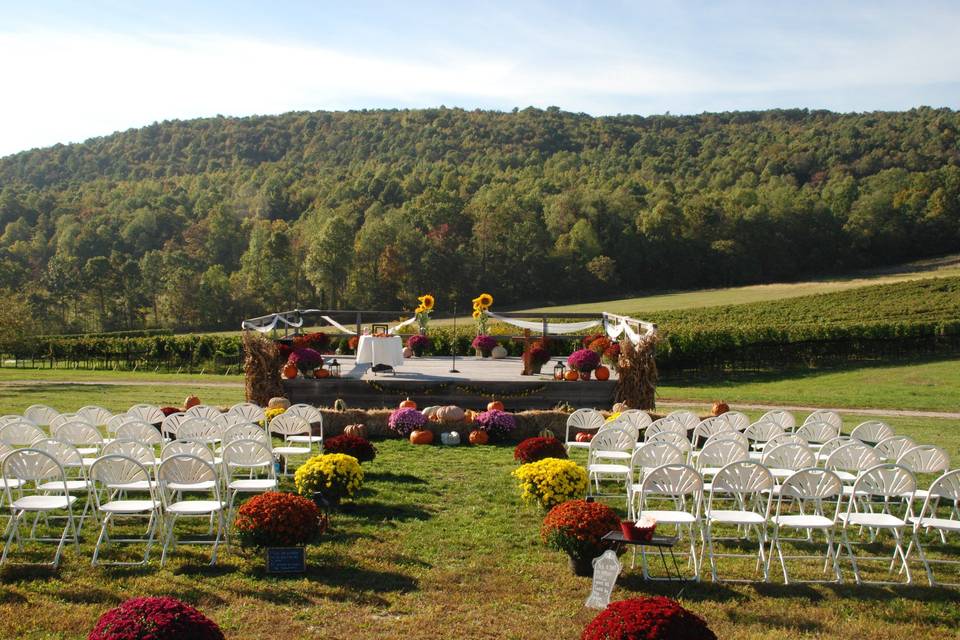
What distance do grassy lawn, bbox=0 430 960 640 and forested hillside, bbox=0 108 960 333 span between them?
5016 cm

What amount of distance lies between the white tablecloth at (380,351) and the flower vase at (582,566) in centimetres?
1090

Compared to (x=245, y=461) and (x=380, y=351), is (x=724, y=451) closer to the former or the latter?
(x=245, y=461)

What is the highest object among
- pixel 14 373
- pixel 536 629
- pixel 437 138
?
pixel 437 138

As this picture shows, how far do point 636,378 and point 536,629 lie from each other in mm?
10749

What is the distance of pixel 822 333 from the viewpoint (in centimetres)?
3144

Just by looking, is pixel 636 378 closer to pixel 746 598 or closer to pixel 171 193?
pixel 746 598

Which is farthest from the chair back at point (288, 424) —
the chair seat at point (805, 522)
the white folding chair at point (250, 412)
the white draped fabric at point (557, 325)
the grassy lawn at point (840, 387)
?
the grassy lawn at point (840, 387)

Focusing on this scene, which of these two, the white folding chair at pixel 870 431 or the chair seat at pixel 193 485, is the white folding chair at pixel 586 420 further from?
the chair seat at pixel 193 485

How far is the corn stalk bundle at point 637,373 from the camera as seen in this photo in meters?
15.9

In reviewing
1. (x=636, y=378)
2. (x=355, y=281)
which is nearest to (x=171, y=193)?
(x=355, y=281)

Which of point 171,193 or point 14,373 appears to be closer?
point 14,373

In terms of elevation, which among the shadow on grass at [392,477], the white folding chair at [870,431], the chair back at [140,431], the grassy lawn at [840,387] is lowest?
the grassy lawn at [840,387]

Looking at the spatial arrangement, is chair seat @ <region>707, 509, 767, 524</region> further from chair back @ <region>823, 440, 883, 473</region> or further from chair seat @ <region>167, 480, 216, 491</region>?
chair seat @ <region>167, 480, 216, 491</region>

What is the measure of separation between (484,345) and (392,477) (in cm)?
1072
